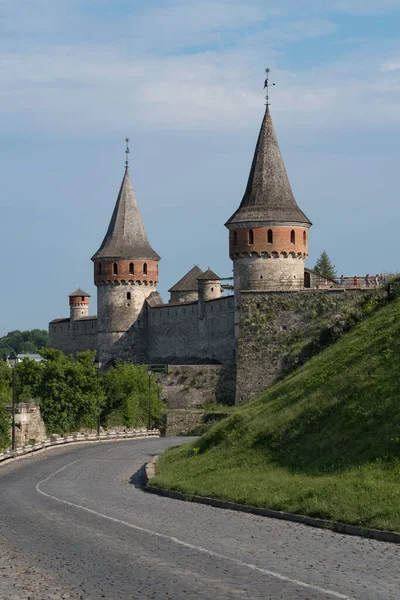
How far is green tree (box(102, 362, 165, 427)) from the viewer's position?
52375 mm

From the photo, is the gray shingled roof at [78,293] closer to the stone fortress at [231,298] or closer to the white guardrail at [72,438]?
the stone fortress at [231,298]

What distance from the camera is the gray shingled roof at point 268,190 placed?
53.5 m

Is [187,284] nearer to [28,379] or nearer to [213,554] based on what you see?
[28,379]

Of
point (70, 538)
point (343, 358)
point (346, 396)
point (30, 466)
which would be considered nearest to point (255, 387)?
point (30, 466)

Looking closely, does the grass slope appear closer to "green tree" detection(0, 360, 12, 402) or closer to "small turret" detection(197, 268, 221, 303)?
"green tree" detection(0, 360, 12, 402)

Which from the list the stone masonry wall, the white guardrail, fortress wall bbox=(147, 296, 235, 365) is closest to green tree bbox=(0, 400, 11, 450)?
the white guardrail

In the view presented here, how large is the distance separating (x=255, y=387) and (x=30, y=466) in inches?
925

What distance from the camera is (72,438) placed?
131ft

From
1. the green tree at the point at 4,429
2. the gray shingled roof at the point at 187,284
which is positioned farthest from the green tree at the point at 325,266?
the green tree at the point at 4,429

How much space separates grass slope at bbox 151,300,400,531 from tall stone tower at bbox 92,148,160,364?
45.9 meters

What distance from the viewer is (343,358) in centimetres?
2348

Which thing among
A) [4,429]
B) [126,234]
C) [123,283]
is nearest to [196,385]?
[123,283]

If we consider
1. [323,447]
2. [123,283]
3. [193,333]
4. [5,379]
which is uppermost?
[123,283]

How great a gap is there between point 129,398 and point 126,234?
22812mm
